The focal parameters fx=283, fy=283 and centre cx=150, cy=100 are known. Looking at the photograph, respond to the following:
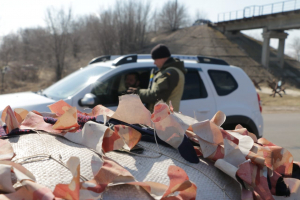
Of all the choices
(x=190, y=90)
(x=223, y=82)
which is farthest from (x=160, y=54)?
(x=223, y=82)

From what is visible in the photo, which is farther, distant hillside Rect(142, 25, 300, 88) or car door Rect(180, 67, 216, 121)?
distant hillside Rect(142, 25, 300, 88)

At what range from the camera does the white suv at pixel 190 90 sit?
4320 millimetres

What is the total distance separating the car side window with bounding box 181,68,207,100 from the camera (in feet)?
15.4

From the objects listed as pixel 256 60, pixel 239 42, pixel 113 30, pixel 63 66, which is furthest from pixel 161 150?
pixel 239 42

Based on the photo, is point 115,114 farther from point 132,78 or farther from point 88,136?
point 132,78

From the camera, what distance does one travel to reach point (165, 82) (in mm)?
3611

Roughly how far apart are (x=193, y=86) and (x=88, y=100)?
1790 millimetres

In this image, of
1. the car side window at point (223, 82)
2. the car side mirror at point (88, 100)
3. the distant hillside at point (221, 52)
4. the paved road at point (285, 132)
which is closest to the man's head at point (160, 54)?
the car side mirror at point (88, 100)

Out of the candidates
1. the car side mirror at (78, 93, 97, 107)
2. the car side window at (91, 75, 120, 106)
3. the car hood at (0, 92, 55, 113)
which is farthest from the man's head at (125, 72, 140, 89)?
the car hood at (0, 92, 55, 113)

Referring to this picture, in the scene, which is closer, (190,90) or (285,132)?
(190,90)

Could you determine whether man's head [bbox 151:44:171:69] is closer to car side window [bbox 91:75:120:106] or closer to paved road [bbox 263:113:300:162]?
car side window [bbox 91:75:120:106]

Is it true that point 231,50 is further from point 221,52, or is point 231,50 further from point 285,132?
point 285,132

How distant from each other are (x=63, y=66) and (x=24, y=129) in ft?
105

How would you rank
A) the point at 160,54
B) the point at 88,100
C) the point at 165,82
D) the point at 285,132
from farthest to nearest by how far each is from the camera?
the point at 285,132 → the point at 88,100 → the point at 160,54 → the point at 165,82
